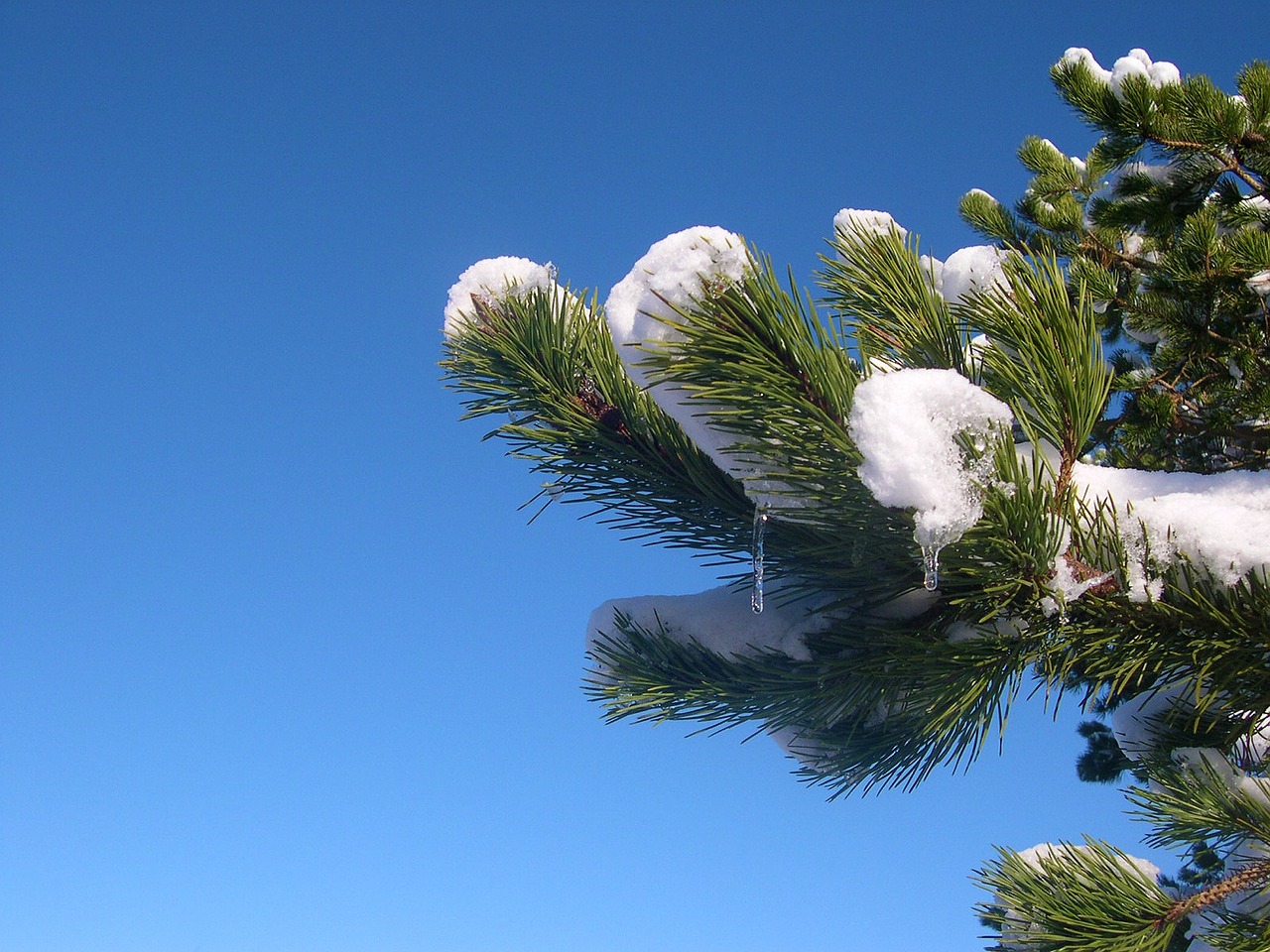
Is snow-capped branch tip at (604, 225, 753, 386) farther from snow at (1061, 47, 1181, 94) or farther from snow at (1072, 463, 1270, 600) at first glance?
snow at (1061, 47, 1181, 94)

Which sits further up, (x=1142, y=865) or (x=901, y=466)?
(x=901, y=466)

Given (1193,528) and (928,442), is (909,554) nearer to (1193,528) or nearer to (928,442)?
(928,442)

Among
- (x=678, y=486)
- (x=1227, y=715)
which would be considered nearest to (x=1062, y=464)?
(x=678, y=486)

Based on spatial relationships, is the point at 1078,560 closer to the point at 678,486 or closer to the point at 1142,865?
the point at 678,486

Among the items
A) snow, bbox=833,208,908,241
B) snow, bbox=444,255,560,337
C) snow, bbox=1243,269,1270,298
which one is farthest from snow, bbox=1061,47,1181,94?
snow, bbox=444,255,560,337

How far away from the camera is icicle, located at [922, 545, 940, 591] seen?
54.2 inches

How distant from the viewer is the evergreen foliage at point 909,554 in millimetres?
1471

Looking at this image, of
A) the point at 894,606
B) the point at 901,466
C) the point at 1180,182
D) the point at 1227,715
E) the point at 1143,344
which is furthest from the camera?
the point at 1143,344

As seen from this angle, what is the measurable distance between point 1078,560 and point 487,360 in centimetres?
114

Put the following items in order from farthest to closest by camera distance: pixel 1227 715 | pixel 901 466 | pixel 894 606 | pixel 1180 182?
pixel 1180 182, pixel 1227 715, pixel 894 606, pixel 901 466

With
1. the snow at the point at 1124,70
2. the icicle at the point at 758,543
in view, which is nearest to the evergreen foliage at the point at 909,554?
the icicle at the point at 758,543

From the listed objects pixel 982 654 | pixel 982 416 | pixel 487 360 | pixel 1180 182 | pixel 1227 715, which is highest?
pixel 1180 182

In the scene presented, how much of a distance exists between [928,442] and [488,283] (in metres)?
1.00

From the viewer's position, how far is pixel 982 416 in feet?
4.66
